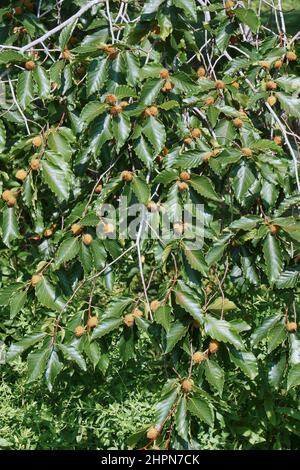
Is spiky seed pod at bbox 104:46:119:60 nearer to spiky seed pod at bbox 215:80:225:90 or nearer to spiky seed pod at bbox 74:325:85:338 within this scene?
spiky seed pod at bbox 215:80:225:90

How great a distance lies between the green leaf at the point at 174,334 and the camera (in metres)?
1.87

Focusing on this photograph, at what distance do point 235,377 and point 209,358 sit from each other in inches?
41.6

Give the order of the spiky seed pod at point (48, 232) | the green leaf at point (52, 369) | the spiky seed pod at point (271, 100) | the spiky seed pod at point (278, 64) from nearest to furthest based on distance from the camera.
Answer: the green leaf at point (52, 369) < the spiky seed pod at point (271, 100) < the spiky seed pod at point (278, 64) < the spiky seed pod at point (48, 232)

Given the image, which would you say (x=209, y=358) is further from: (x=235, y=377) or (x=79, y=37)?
(x=79, y=37)

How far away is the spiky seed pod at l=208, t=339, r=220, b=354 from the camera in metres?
1.92

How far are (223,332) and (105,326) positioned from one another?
1.09 feet

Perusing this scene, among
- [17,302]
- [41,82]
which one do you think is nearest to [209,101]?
[41,82]

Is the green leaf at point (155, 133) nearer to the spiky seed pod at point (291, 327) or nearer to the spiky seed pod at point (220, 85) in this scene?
the spiky seed pod at point (220, 85)

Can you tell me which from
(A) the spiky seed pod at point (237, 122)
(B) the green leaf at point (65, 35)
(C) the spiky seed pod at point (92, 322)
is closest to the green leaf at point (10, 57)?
(B) the green leaf at point (65, 35)

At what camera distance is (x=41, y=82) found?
219 cm

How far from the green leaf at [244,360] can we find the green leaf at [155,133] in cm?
61

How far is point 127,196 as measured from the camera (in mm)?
2098

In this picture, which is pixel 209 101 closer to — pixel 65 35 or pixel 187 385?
pixel 65 35
